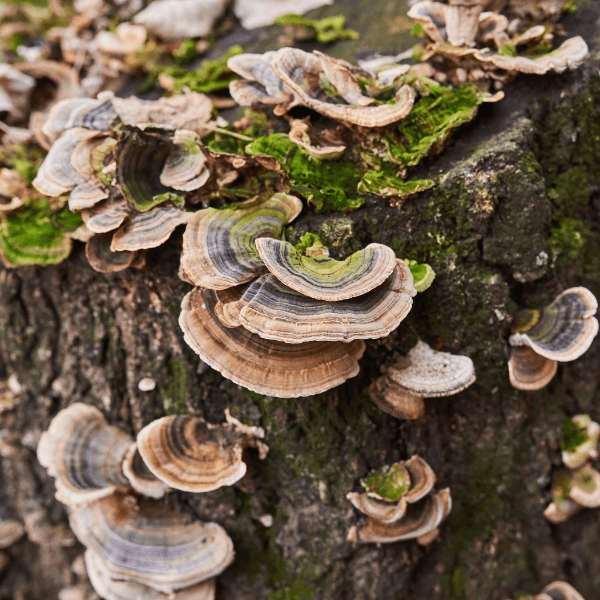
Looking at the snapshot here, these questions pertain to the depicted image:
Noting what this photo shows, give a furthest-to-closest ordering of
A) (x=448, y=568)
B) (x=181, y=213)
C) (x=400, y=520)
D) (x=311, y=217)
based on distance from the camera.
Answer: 1. (x=448, y=568)
2. (x=400, y=520)
3. (x=311, y=217)
4. (x=181, y=213)

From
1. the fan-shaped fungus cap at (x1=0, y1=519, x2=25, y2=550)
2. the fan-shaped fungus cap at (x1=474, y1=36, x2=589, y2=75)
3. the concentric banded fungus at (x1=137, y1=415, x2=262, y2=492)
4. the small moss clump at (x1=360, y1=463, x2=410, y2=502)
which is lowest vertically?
the fan-shaped fungus cap at (x1=0, y1=519, x2=25, y2=550)

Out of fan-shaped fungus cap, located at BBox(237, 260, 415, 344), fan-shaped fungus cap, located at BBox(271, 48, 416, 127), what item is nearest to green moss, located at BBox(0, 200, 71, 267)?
fan-shaped fungus cap, located at BBox(237, 260, 415, 344)

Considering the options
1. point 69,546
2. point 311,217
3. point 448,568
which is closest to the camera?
point 311,217

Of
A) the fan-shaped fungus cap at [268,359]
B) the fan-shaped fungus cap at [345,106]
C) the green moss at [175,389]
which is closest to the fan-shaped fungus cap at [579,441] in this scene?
the fan-shaped fungus cap at [268,359]

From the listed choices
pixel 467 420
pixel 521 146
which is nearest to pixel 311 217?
pixel 521 146

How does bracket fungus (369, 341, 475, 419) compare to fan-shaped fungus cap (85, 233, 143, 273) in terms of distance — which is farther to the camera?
fan-shaped fungus cap (85, 233, 143, 273)

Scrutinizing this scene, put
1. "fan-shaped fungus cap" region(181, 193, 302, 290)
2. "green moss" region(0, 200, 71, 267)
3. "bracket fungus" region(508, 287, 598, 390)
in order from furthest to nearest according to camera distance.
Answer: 1. "green moss" region(0, 200, 71, 267)
2. "bracket fungus" region(508, 287, 598, 390)
3. "fan-shaped fungus cap" region(181, 193, 302, 290)

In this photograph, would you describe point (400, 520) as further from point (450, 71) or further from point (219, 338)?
point (450, 71)

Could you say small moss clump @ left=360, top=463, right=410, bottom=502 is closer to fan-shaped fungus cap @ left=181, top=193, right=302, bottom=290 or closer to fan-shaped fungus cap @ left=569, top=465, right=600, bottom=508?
fan-shaped fungus cap @ left=569, top=465, right=600, bottom=508
